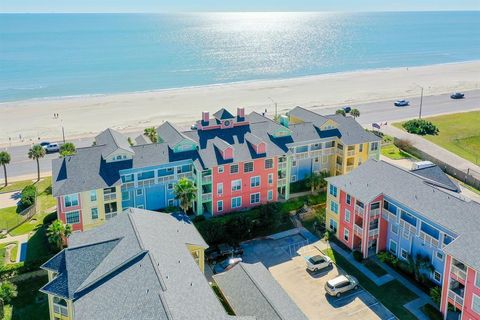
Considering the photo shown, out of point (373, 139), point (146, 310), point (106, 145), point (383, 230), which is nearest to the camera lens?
point (146, 310)

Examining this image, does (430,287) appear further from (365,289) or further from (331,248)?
(331,248)

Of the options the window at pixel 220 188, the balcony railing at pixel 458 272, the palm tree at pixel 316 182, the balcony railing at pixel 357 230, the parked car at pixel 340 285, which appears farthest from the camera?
the palm tree at pixel 316 182

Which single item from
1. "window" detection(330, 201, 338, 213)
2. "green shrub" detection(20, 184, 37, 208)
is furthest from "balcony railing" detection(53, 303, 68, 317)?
"window" detection(330, 201, 338, 213)

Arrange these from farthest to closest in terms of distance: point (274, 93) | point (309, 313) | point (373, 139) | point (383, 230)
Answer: point (274, 93) → point (373, 139) → point (383, 230) → point (309, 313)

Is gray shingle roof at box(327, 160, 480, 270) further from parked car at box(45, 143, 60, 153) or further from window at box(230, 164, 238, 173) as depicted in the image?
parked car at box(45, 143, 60, 153)

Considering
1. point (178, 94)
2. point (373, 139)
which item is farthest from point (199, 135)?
point (178, 94)

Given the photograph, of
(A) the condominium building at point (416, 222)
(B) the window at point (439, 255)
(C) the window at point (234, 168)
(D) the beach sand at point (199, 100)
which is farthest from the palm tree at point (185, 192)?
(D) the beach sand at point (199, 100)

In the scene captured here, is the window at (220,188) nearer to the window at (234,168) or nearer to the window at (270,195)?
the window at (234,168)
